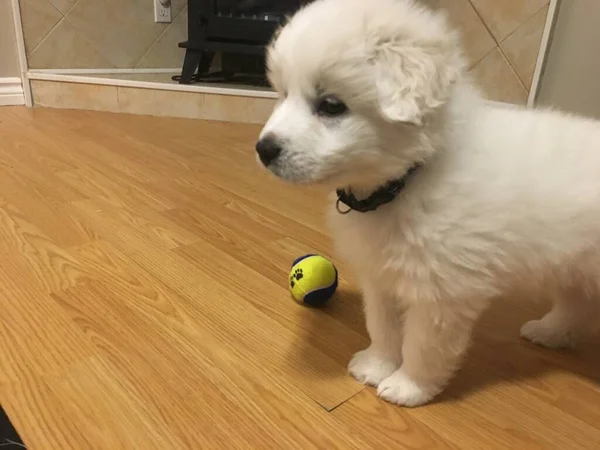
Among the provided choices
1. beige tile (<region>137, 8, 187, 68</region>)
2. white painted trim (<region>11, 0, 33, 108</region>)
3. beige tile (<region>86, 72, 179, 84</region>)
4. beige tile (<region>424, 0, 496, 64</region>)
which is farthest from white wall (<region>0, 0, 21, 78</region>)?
beige tile (<region>424, 0, 496, 64</region>)

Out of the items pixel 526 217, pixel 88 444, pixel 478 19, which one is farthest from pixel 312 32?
pixel 478 19

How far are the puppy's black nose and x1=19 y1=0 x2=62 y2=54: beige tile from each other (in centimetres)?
269

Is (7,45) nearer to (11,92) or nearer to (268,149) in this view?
(11,92)

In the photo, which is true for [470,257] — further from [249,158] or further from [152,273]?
[249,158]

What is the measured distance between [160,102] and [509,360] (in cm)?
244

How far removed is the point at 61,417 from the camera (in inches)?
36.8

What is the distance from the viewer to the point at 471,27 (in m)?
2.96

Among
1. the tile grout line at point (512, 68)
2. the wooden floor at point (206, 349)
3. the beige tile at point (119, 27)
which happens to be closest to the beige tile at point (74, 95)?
the beige tile at point (119, 27)

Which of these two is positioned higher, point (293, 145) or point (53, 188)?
point (293, 145)

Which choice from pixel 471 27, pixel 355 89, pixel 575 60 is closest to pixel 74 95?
pixel 471 27

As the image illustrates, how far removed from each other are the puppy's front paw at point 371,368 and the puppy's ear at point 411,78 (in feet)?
1.65

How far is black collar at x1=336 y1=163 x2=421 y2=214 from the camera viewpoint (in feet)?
3.03

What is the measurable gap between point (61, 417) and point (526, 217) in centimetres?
84

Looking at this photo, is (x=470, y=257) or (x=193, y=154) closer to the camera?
(x=470, y=257)
